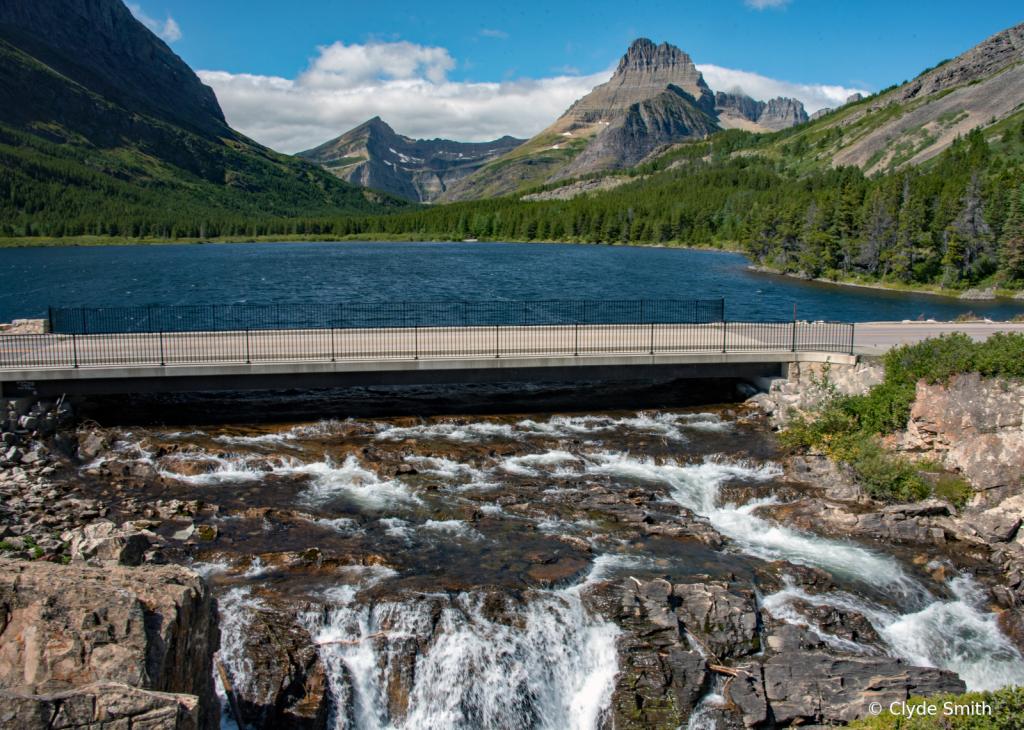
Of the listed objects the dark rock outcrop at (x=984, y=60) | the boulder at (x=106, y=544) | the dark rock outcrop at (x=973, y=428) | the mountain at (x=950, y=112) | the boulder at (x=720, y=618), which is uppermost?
the dark rock outcrop at (x=984, y=60)

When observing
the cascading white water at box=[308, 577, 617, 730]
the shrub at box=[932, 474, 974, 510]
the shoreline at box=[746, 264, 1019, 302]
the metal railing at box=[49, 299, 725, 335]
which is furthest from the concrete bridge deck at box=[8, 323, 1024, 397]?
the shoreline at box=[746, 264, 1019, 302]

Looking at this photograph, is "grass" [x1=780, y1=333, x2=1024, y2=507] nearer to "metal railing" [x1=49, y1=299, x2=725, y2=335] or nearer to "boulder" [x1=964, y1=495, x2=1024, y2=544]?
"boulder" [x1=964, y1=495, x2=1024, y2=544]

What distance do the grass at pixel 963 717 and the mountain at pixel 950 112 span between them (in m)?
130

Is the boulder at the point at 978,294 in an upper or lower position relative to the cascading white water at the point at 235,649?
upper

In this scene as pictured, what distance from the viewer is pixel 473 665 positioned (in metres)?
11.8

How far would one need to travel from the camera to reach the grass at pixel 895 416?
18.7 metres

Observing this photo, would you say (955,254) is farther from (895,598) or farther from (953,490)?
(895,598)

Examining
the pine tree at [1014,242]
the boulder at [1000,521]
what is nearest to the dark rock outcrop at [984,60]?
the pine tree at [1014,242]

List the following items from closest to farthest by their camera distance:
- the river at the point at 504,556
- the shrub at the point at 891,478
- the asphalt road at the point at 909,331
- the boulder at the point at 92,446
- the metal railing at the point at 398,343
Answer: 1. the river at the point at 504,556
2. the shrub at the point at 891,478
3. the boulder at the point at 92,446
4. the metal railing at the point at 398,343
5. the asphalt road at the point at 909,331

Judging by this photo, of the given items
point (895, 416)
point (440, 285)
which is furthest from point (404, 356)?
point (440, 285)

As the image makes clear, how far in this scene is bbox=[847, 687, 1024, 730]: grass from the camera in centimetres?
839

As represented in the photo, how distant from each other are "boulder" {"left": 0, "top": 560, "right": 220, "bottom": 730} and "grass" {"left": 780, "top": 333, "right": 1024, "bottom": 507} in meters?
17.8

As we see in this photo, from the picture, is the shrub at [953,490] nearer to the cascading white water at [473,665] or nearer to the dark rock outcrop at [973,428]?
the dark rock outcrop at [973,428]

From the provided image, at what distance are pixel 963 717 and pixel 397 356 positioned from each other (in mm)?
19593
